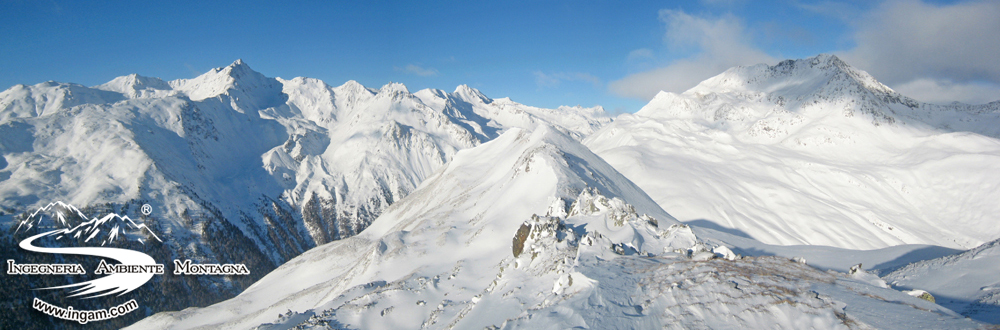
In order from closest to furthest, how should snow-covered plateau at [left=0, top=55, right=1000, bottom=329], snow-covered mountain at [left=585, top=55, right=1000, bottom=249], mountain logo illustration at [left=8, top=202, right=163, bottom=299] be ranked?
snow-covered plateau at [left=0, top=55, right=1000, bottom=329] < mountain logo illustration at [left=8, top=202, right=163, bottom=299] < snow-covered mountain at [left=585, top=55, right=1000, bottom=249]

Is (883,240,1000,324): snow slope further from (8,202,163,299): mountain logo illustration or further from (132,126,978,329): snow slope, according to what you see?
(8,202,163,299): mountain logo illustration

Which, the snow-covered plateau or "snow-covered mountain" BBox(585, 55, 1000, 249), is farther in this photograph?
"snow-covered mountain" BBox(585, 55, 1000, 249)

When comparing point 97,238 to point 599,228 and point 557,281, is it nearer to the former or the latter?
point 599,228

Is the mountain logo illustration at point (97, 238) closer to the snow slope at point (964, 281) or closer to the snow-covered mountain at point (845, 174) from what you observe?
the snow slope at point (964, 281)

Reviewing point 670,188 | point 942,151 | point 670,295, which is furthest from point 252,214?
point 942,151

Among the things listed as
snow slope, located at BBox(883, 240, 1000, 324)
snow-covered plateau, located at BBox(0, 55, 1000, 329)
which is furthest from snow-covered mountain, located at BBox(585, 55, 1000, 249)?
snow slope, located at BBox(883, 240, 1000, 324)

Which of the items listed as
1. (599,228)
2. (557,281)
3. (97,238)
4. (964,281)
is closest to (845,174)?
(599,228)
